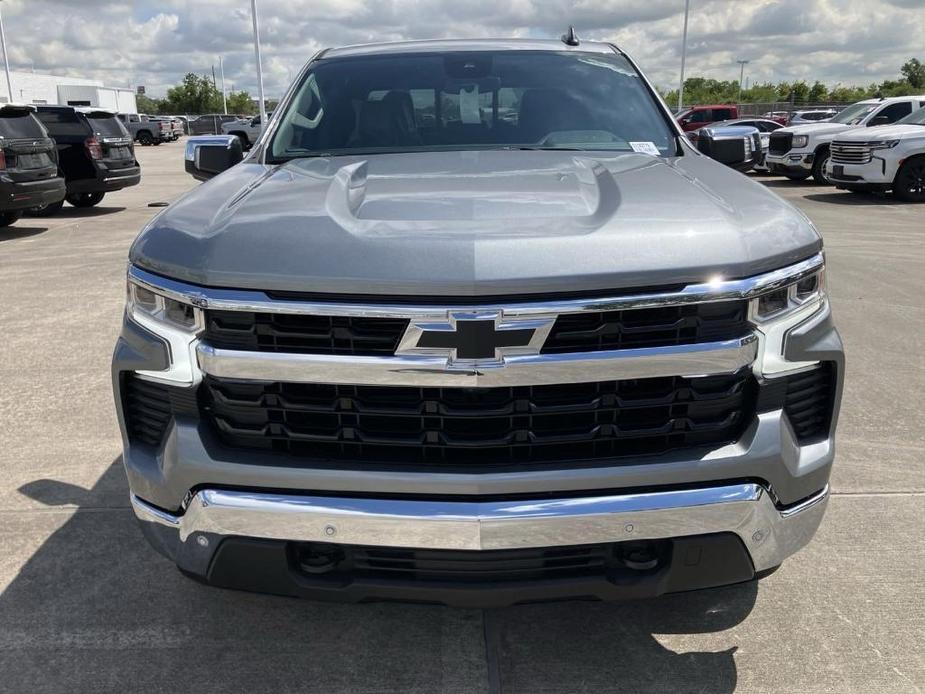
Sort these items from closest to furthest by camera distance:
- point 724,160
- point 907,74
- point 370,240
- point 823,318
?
1. point 370,240
2. point 823,318
3. point 724,160
4. point 907,74

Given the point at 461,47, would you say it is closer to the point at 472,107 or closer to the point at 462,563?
the point at 472,107

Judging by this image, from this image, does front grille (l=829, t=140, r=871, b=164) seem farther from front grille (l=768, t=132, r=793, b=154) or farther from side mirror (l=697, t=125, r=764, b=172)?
side mirror (l=697, t=125, r=764, b=172)

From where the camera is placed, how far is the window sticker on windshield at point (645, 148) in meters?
3.28

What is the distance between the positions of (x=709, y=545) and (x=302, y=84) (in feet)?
8.77

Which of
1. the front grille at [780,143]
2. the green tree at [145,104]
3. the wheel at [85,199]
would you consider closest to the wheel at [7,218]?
the wheel at [85,199]

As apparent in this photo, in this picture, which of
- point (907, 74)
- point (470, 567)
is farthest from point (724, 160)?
point (907, 74)

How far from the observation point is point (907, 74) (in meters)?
83.4

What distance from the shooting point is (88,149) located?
1382 cm

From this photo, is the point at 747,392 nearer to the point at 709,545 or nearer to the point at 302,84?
the point at 709,545

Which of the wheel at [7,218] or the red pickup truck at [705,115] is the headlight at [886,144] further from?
the wheel at [7,218]

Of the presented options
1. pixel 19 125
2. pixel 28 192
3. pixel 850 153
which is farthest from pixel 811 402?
pixel 850 153

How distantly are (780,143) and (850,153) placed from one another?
9.69ft

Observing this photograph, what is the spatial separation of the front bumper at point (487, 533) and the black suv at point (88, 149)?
1317 cm

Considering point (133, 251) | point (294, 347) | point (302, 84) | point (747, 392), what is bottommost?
point (747, 392)
